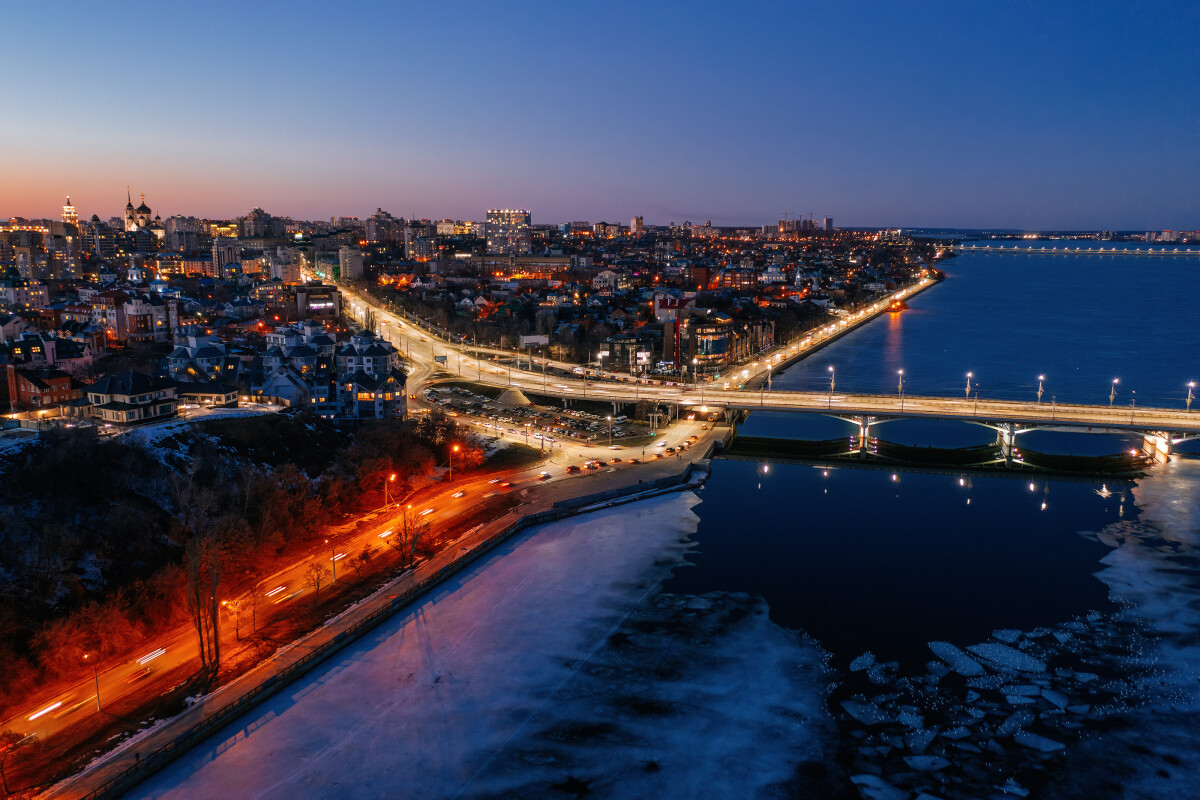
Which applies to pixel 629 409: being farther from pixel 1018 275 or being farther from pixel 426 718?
pixel 1018 275

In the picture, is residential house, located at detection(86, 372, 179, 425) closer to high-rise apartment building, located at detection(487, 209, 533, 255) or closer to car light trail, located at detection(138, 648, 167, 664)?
car light trail, located at detection(138, 648, 167, 664)

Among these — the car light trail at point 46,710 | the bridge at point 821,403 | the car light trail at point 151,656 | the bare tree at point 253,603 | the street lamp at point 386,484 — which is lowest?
the car light trail at point 46,710

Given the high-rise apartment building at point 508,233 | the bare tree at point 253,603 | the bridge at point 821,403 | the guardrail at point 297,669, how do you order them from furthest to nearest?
1. the high-rise apartment building at point 508,233
2. the bridge at point 821,403
3. the bare tree at point 253,603
4. the guardrail at point 297,669

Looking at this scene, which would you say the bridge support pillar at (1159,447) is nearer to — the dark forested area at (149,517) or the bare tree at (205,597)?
the dark forested area at (149,517)

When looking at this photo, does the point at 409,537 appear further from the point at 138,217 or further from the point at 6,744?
the point at 138,217

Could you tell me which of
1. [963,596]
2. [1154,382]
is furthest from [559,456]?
[1154,382]

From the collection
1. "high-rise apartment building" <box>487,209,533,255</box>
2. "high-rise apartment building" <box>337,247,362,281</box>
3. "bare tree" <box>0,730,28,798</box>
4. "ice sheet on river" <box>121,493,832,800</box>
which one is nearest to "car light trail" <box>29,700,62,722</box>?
"bare tree" <box>0,730,28,798</box>

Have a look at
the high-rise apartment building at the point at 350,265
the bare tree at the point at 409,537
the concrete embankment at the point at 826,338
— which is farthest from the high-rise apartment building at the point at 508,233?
the bare tree at the point at 409,537
